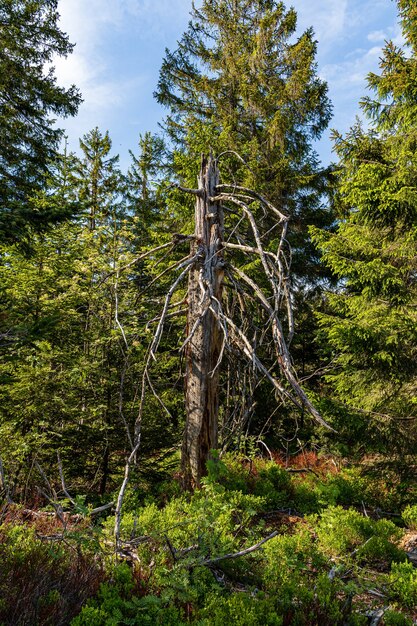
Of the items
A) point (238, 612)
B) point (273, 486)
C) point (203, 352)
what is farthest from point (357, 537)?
point (203, 352)

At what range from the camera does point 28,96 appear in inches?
441

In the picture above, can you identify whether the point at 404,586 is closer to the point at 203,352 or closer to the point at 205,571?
the point at 205,571

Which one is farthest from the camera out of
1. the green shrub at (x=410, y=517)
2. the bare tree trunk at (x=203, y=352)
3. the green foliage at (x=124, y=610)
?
the green shrub at (x=410, y=517)

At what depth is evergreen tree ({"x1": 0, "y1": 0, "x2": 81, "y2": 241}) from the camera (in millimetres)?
10461

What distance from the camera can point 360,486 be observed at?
7.01m

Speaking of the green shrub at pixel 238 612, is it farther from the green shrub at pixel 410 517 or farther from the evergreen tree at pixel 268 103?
the evergreen tree at pixel 268 103

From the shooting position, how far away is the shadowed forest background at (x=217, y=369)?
3270 mm

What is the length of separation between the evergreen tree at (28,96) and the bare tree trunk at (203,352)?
7158 mm

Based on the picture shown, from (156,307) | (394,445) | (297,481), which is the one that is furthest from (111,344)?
(394,445)

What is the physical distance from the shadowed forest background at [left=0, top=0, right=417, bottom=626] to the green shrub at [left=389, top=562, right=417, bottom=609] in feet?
0.07

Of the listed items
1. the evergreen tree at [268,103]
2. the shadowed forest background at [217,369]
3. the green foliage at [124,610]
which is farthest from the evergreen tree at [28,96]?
the green foliage at [124,610]

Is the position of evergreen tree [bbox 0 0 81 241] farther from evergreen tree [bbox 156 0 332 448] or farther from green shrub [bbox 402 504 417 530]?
green shrub [bbox 402 504 417 530]

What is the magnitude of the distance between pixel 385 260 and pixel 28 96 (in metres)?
11.1

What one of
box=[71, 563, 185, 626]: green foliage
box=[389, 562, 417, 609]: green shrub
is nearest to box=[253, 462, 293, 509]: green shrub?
box=[389, 562, 417, 609]: green shrub
